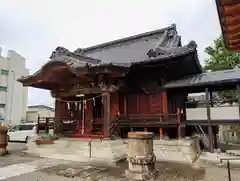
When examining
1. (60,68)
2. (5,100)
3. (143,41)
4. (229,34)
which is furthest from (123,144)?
(5,100)

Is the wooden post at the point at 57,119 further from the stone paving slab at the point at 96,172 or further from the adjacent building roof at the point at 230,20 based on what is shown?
the adjacent building roof at the point at 230,20

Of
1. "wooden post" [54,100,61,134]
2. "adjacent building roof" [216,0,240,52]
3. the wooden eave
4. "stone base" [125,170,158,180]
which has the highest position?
the wooden eave

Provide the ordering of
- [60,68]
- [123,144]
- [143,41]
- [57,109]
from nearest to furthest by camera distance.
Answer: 1. [123,144]
2. [60,68]
3. [57,109]
4. [143,41]

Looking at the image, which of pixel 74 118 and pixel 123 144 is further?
pixel 74 118

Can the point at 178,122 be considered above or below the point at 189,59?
below

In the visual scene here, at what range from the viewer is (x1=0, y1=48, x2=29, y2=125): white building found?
2591 centimetres

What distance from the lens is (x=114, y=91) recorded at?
32.7 ft

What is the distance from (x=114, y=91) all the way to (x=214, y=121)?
459 centimetres

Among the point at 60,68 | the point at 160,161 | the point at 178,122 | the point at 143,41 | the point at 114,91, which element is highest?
the point at 143,41

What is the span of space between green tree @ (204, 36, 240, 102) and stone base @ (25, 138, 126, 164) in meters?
8.87

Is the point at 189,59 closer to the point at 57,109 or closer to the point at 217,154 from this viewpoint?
the point at 217,154

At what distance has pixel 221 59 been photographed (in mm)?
14609

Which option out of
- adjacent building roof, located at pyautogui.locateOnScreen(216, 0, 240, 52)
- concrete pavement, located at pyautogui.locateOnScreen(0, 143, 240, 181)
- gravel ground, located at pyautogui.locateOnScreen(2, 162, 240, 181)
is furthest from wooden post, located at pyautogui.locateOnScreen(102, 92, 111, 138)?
adjacent building roof, located at pyautogui.locateOnScreen(216, 0, 240, 52)

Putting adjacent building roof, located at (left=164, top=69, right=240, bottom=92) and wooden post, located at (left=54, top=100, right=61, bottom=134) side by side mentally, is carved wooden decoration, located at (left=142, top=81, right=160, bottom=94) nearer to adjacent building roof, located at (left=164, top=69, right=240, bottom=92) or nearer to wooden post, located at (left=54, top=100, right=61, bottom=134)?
adjacent building roof, located at (left=164, top=69, right=240, bottom=92)
